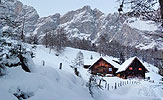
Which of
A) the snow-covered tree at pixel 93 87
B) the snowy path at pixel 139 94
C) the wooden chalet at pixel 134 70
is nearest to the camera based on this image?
the snow-covered tree at pixel 93 87

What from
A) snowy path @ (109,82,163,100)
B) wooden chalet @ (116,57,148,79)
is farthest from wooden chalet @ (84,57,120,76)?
snowy path @ (109,82,163,100)

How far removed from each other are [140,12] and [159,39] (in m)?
1.31

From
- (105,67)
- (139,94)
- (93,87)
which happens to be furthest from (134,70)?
(93,87)

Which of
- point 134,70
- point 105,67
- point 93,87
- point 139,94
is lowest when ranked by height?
point 105,67

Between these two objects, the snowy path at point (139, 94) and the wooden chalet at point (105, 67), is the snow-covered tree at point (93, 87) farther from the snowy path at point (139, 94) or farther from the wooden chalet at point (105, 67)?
the wooden chalet at point (105, 67)

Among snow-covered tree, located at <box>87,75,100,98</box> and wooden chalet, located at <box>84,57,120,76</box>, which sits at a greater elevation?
snow-covered tree, located at <box>87,75,100,98</box>

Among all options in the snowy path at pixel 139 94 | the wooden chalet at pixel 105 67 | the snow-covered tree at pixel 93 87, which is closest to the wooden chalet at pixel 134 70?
the wooden chalet at pixel 105 67

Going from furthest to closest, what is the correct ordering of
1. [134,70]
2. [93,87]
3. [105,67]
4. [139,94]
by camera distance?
[105,67] < [134,70] < [139,94] < [93,87]

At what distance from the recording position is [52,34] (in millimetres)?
70562

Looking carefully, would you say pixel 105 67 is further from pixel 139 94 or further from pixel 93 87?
pixel 93 87

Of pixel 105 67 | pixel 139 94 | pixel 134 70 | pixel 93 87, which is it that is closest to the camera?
pixel 93 87

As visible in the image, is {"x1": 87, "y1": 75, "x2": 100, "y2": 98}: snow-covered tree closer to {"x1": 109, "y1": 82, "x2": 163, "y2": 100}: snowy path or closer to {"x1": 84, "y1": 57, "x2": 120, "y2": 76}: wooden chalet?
{"x1": 109, "y1": 82, "x2": 163, "y2": 100}: snowy path

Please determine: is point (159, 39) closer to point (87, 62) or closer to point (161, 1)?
point (161, 1)

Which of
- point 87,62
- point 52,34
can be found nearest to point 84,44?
point 52,34
